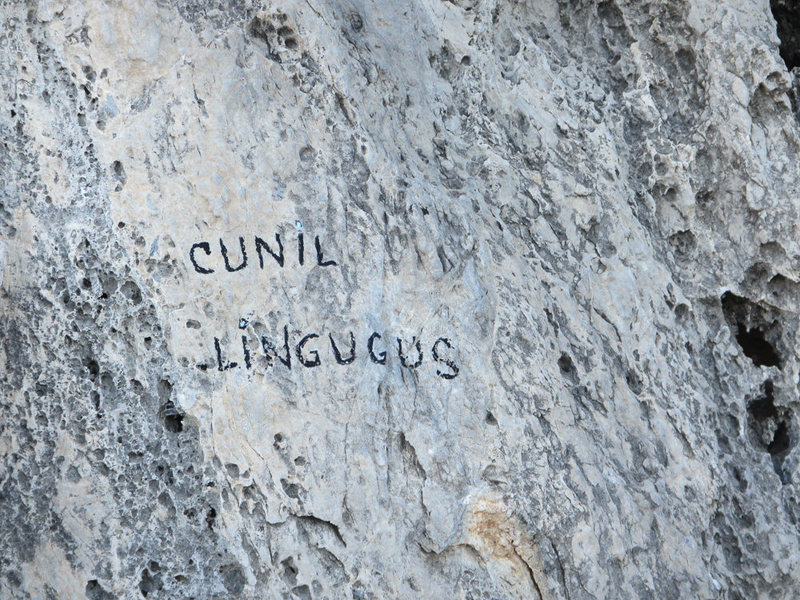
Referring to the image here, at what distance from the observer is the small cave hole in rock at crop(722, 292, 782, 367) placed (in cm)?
289

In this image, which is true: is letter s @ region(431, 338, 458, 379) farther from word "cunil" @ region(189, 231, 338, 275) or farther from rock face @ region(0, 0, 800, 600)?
word "cunil" @ region(189, 231, 338, 275)

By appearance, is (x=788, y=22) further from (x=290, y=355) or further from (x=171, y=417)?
(x=171, y=417)

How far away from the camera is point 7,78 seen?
2.33 m

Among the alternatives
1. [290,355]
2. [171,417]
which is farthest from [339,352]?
[171,417]

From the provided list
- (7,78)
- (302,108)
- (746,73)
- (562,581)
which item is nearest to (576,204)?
(746,73)

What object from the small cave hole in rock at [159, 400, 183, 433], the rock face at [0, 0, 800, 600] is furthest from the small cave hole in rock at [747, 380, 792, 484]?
the small cave hole in rock at [159, 400, 183, 433]

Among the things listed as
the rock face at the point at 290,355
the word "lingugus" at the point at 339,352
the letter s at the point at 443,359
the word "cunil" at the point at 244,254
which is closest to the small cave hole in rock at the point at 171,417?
the rock face at the point at 290,355

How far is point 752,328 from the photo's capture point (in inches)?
114

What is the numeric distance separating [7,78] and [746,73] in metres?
2.24

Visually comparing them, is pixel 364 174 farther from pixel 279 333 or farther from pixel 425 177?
pixel 279 333

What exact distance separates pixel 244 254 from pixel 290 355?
0.96 feet

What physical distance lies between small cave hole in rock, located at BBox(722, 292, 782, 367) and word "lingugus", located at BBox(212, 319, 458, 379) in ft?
3.51

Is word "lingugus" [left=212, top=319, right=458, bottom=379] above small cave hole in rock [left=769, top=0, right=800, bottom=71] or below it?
below

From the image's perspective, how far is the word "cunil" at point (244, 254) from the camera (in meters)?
2.30
